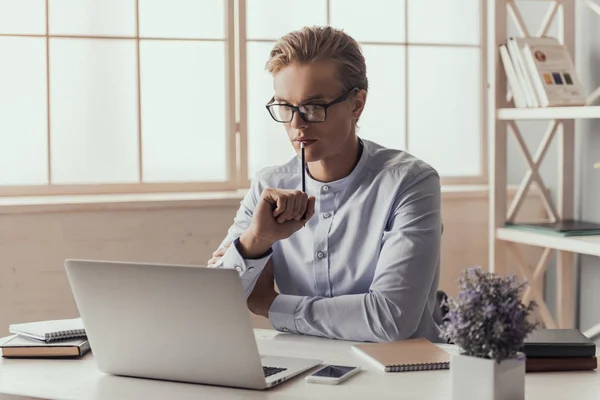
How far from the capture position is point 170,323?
165cm

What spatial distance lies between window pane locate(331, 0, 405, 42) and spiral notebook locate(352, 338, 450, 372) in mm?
2018

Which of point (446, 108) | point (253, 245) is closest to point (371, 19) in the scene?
point (446, 108)

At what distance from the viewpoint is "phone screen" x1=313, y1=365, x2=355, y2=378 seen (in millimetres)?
1715

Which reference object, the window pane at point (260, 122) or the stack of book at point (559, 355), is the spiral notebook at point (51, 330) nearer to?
the stack of book at point (559, 355)

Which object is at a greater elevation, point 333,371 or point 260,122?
point 260,122

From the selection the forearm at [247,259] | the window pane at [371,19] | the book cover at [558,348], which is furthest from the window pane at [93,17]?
the book cover at [558,348]

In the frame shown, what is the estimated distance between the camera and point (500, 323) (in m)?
1.44

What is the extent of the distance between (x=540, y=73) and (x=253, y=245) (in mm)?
1488

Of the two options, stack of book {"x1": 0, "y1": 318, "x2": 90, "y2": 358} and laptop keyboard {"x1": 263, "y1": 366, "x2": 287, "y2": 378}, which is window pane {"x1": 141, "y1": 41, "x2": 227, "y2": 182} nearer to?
stack of book {"x1": 0, "y1": 318, "x2": 90, "y2": 358}

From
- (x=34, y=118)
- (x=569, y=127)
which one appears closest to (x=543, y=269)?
(x=569, y=127)

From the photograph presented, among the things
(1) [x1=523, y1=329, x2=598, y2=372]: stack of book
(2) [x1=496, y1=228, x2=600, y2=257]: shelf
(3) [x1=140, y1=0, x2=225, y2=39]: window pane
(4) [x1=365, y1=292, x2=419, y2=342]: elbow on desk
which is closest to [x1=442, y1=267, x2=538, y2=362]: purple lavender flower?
(1) [x1=523, y1=329, x2=598, y2=372]: stack of book

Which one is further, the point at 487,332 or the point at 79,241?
the point at 79,241

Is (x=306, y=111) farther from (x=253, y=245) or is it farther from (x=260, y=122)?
(x=260, y=122)

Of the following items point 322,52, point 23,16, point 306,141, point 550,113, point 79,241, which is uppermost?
point 23,16
